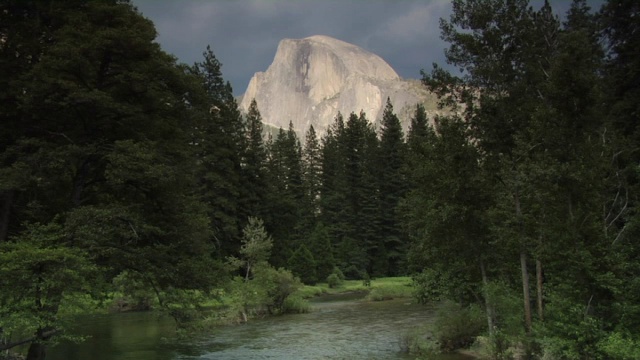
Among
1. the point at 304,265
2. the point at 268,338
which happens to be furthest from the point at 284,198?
the point at 268,338

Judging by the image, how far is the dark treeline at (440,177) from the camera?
14.0 m

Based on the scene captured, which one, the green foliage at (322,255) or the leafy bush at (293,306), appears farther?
the green foliage at (322,255)

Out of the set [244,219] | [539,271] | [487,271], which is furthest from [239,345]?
[244,219]

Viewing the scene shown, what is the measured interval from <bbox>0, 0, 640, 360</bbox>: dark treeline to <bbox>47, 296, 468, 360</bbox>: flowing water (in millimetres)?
4100

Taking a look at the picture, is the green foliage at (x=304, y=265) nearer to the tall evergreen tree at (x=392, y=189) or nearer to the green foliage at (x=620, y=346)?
the tall evergreen tree at (x=392, y=189)

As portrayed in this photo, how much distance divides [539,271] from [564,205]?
286 centimetres

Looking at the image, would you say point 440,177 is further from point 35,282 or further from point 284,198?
point 284,198

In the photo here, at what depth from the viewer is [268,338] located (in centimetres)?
2725

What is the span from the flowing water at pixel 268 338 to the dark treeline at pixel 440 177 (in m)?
4.10

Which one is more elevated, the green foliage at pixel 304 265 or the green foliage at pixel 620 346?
the green foliage at pixel 304 265

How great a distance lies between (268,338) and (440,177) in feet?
47.6

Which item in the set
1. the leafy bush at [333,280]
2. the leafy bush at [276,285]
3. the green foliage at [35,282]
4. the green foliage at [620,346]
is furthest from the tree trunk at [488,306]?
the leafy bush at [333,280]

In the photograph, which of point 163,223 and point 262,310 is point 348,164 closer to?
point 262,310

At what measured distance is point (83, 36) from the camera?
53.1ft
